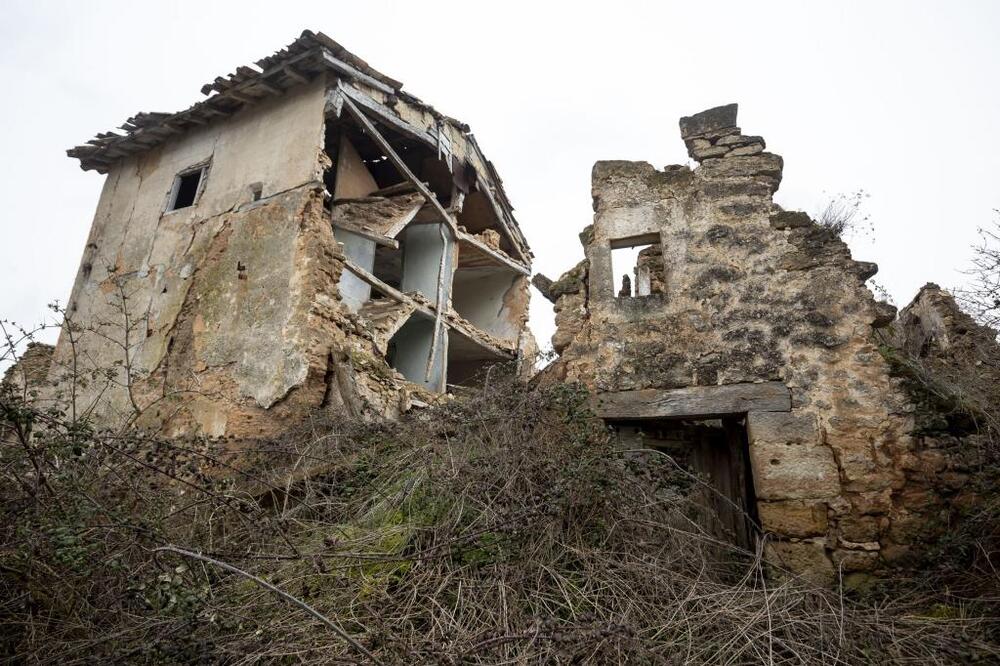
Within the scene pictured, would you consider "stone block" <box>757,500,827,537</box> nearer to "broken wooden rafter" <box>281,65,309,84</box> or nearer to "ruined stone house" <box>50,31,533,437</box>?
"ruined stone house" <box>50,31,533,437</box>

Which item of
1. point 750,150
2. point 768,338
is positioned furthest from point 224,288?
point 768,338

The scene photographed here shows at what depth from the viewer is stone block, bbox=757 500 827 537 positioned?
5.01 m

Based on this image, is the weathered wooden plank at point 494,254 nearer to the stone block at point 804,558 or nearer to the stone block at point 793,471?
the stone block at point 793,471

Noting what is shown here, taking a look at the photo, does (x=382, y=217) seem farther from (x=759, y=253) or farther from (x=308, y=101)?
(x=759, y=253)

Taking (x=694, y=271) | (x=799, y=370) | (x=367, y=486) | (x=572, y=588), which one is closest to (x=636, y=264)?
(x=694, y=271)

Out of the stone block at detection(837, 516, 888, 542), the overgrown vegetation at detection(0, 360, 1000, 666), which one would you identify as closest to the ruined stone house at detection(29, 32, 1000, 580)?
→ the stone block at detection(837, 516, 888, 542)

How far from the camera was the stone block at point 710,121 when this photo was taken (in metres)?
6.60

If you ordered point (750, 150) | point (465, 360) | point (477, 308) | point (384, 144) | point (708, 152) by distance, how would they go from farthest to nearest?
point (477, 308), point (465, 360), point (384, 144), point (708, 152), point (750, 150)

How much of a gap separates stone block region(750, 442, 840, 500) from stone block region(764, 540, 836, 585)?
1.16 ft

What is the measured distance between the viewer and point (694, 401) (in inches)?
220

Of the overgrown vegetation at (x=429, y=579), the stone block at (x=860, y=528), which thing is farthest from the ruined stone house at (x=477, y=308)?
the overgrown vegetation at (x=429, y=579)

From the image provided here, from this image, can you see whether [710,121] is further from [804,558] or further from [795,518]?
[804,558]

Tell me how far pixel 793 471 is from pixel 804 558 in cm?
65

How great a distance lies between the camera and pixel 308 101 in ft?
33.5
